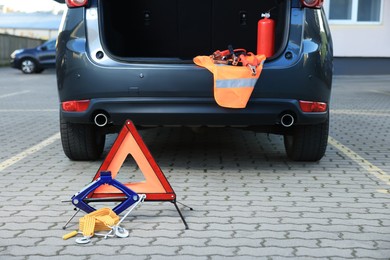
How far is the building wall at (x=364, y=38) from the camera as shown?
19500 mm

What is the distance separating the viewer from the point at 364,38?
19.5m

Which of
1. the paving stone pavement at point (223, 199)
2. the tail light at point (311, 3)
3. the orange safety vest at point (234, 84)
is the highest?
the tail light at point (311, 3)

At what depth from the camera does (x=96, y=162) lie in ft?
19.4

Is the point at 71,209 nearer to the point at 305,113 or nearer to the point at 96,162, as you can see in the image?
the point at 96,162

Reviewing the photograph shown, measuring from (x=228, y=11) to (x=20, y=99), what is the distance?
777 centimetres

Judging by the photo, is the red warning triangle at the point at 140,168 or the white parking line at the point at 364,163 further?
the white parking line at the point at 364,163

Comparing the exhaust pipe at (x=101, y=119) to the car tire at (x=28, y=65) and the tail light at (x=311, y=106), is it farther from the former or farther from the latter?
the car tire at (x=28, y=65)

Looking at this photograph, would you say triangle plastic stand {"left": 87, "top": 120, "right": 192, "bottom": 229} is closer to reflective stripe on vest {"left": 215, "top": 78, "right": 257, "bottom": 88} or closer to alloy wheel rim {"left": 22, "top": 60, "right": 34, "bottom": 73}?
reflective stripe on vest {"left": 215, "top": 78, "right": 257, "bottom": 88}

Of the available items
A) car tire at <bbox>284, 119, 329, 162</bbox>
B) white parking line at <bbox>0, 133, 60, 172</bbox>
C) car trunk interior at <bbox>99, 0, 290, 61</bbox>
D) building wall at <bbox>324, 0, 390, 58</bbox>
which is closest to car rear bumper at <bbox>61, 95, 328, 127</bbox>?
car tire at <bbox>284, 119, 329, 162</bbox>

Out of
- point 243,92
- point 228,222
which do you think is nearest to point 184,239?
point 228,222

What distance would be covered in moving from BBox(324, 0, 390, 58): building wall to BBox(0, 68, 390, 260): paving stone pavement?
39.2 feet

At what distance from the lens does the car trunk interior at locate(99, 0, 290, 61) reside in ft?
20.4

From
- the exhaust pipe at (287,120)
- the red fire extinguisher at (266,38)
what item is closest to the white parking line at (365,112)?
the red fire extinguisher at (266,38)

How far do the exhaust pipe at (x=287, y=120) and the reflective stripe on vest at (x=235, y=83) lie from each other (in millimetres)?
411
